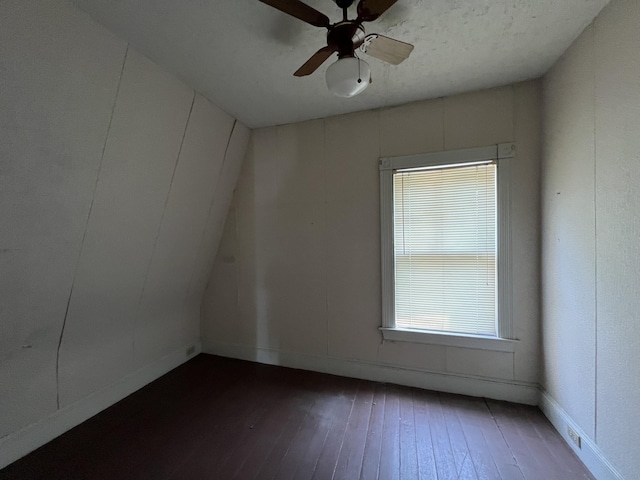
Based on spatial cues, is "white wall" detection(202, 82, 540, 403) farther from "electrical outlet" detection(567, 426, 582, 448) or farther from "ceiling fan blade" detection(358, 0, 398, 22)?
"ceiling fan blade" detection(358, 0, 398, 22)

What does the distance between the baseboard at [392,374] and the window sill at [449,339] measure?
0.27 metres

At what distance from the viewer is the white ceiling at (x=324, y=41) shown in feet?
4.38

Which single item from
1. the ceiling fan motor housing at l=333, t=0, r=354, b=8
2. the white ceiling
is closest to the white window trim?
the white ceiling

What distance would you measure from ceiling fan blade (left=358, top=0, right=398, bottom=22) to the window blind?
4.45ft

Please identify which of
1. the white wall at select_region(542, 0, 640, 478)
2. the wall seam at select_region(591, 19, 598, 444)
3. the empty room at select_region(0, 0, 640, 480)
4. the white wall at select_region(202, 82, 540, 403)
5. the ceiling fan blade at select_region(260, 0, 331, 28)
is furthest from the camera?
the white wall at select_region(202, 82, 540, 403)

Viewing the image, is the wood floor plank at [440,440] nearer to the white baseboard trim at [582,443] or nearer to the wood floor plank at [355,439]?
the wood floor plank at [355,439]

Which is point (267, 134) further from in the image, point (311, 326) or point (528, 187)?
point (528, 187)

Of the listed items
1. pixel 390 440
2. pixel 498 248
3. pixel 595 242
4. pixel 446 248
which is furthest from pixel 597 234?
pixel 390 440

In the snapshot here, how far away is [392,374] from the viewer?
2375mm

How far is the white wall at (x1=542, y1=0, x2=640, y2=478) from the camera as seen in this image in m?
1.21

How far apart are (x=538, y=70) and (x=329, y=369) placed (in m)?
3.07

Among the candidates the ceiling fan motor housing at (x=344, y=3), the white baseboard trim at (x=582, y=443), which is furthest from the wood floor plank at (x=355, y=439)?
the ceiling fan motor housing at (x=344, y=3)

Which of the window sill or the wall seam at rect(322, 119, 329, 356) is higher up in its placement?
the wall seam at rect(322, 119, 329, 356)

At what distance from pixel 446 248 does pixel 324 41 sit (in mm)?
1829
